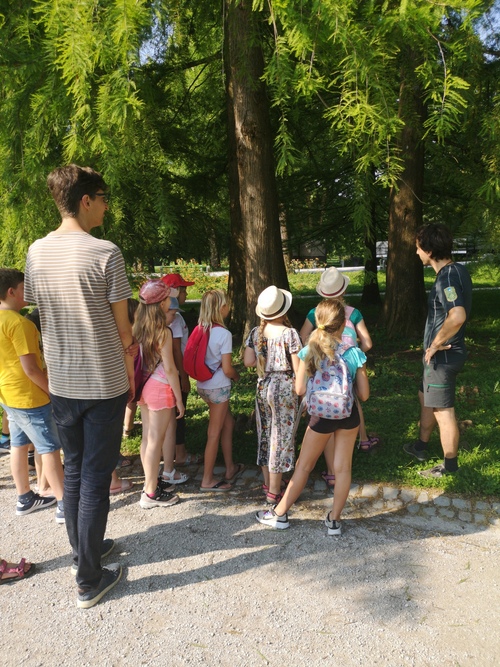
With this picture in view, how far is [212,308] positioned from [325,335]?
3.46ft

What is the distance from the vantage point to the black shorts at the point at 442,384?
4254 mm

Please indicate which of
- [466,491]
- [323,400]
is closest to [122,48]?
[323,400]

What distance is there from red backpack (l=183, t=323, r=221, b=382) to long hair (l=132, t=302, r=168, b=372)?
1.13 ft

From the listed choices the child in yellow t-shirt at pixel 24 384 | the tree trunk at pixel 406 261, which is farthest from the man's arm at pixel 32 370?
the tree trunk at pixel 406 261

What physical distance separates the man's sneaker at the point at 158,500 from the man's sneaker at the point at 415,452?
2.05 meters

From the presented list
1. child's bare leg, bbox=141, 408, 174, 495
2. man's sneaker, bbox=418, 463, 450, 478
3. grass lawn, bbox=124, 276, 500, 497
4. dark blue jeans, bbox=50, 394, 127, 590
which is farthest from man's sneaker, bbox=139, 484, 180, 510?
man's sneaker, bbox=418, 463, 450, 478

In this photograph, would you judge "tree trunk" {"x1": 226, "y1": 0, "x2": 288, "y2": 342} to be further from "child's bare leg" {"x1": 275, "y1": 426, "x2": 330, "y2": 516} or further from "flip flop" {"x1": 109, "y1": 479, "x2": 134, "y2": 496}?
"child's bare leg" {"x1": 275, "y1": 426, "x2": 330, "y2": 516}

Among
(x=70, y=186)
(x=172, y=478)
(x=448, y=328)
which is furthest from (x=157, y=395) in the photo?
(x=448, y=328)

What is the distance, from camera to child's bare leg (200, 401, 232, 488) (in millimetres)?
4309

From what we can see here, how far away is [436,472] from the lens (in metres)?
4.29

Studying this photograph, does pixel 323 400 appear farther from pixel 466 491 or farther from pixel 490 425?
pixel 490 425

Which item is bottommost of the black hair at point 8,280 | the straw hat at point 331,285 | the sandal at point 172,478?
the sandal at point 172,478

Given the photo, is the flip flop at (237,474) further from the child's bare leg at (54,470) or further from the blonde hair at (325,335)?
the blonde hair at (325,335)

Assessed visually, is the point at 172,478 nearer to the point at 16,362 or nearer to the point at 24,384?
the point at 24,384
